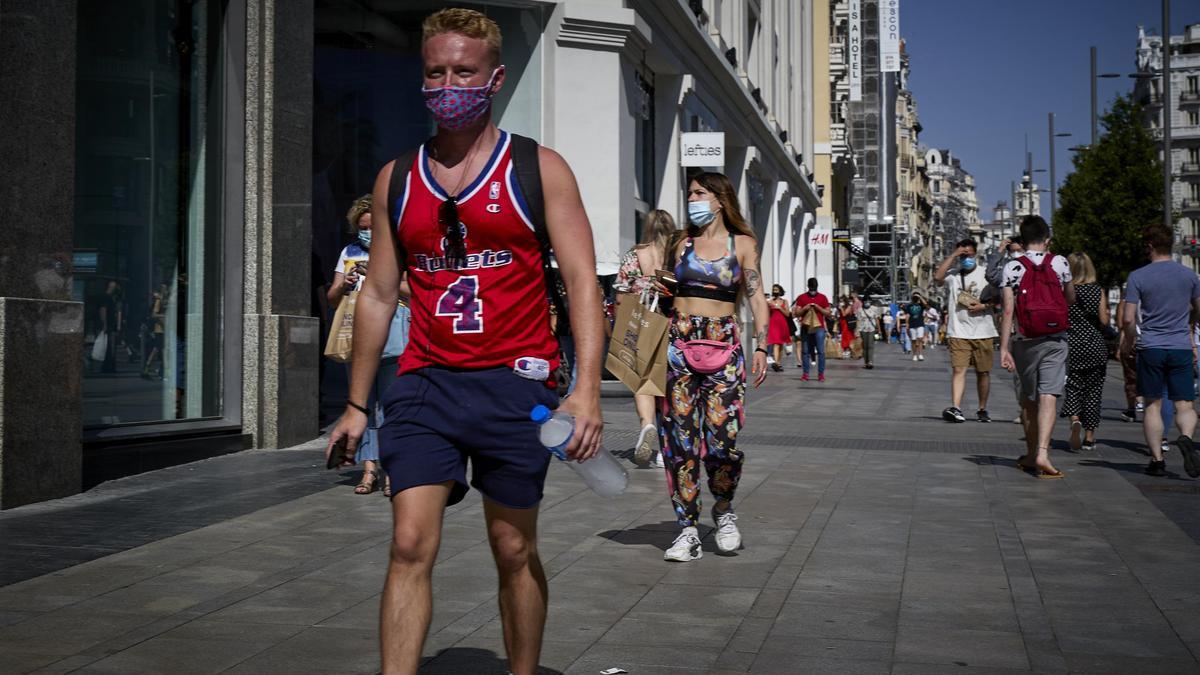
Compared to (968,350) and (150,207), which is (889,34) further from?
(150,207)

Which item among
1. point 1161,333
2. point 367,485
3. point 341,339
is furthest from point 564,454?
point 1161,333

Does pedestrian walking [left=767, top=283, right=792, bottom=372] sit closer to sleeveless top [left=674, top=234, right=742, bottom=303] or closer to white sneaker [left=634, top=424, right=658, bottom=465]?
white sneaker [left=634, top=424, right=658, bottom=465]

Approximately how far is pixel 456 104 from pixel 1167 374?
818cm

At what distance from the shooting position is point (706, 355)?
6797 mm

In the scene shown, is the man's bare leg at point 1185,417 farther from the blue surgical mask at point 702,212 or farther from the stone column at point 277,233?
the stone column at point 277,233

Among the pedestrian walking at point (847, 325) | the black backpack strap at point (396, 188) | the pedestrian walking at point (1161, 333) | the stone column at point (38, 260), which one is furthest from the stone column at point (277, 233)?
the pedestrian walking at point (847, 325)

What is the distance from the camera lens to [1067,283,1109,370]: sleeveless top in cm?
1227

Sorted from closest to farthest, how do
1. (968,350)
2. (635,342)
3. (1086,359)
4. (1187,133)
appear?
(635,342)
(1086,359)
(968,350)
(1187,133)

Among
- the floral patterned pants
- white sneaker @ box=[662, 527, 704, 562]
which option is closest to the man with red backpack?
the floral patterned pants

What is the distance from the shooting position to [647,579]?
6047mm

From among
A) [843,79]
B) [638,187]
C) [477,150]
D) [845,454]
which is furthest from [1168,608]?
[843,79]

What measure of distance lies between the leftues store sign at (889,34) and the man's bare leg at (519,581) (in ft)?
290

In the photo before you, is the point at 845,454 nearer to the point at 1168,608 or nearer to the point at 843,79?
the point at 1168,608

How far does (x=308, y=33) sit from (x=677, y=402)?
20.4 feet
